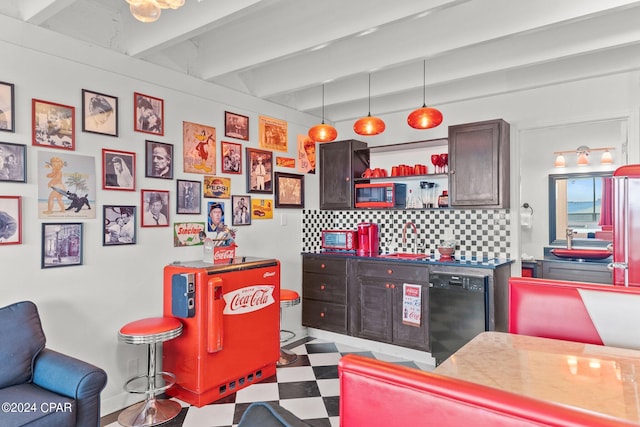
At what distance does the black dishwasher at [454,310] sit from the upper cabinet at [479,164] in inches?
33.0

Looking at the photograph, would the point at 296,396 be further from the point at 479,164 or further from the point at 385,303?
the point at 479,164

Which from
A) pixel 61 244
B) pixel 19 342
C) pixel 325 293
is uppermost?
pixel 61 244

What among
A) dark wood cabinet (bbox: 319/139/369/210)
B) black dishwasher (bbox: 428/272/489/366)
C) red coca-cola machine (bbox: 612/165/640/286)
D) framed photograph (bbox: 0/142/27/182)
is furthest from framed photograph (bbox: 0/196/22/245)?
red coca-cola machine (bbox: 612/165/640/286)

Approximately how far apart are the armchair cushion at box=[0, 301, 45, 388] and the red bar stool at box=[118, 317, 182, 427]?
0.55 metres

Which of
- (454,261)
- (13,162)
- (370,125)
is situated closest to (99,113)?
(13,162)

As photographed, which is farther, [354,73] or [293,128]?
[293,128]

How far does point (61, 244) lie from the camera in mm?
2982

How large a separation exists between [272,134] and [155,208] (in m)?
1.75

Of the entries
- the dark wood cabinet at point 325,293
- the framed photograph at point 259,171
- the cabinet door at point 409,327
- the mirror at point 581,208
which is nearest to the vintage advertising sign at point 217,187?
the framed photograph at point 259,171

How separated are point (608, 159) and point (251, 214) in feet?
16.7

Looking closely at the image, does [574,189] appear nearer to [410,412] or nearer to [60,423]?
Answer: [410,412]

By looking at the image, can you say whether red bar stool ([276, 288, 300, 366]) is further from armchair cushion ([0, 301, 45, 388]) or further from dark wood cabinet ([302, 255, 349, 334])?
armchair cushion ([0, 301, 45, 388])

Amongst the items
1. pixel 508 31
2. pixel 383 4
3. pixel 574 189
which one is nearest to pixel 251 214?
pixel 383 4

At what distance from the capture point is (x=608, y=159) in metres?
5.70
